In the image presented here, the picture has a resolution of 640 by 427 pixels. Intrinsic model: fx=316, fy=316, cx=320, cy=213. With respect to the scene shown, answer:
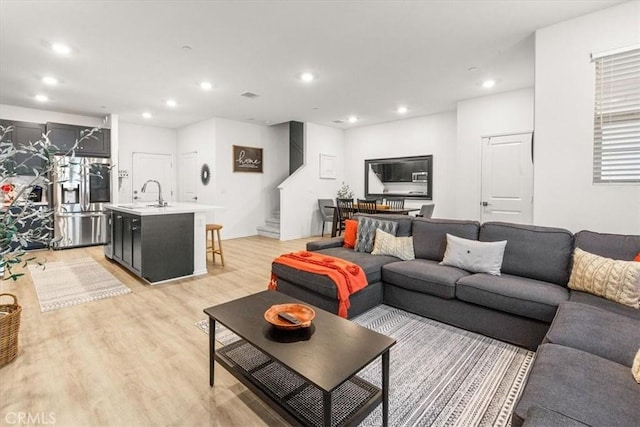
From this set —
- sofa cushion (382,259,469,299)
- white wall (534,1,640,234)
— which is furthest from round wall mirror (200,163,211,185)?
white wall (534,1,640,234)

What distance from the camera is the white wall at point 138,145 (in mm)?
7465

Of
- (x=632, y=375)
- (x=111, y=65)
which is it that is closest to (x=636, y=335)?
(x=632, y=375)

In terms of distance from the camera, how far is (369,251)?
366 cm

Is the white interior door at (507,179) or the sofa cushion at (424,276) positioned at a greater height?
the white interior door at (507,179)

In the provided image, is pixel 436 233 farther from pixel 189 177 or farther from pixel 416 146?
pixel 189 177

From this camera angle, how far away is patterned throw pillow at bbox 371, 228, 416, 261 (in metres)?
3.43

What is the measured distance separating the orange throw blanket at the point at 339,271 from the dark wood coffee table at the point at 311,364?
0.73 metres

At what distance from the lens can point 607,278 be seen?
2.20 metres

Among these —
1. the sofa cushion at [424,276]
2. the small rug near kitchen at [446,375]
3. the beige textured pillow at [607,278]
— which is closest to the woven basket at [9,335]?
the small rug near kitchen at [446,375]

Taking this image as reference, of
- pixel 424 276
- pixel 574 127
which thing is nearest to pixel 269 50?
pixel 424 276

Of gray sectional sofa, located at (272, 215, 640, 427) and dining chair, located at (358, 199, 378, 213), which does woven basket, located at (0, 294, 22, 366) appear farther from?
dining chair, located at (358, 199, 378, 213)

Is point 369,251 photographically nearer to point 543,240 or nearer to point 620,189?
point 543,240

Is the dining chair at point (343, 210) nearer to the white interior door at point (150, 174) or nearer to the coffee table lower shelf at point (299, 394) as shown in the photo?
the white interior door at point (150, 174)

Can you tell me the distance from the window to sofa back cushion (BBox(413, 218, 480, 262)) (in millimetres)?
1156
